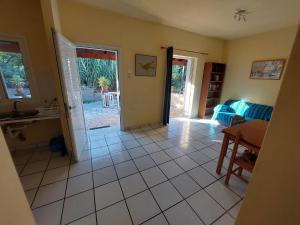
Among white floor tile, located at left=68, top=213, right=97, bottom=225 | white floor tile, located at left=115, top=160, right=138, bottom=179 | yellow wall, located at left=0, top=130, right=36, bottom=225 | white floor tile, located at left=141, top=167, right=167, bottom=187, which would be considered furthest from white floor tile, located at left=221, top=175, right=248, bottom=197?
yellow wall, located at left=0, top=130, right=36, bottom=225

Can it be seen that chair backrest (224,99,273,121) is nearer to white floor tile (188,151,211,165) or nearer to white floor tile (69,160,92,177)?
white floor tile (188,151,211,165)

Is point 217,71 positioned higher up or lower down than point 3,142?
higher up

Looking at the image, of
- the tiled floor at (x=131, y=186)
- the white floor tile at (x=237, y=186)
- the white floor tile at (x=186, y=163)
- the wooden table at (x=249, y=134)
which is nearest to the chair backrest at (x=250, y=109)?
the tiled floor at (x=131, y=186)

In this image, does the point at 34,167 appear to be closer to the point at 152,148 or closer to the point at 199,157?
the point at 152,148

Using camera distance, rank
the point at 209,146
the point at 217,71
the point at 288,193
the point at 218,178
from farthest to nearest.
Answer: the point at 217,71 < the point at 209,146 < the point at 218,178 < the point at 288,193

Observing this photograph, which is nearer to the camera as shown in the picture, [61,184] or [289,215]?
[289,215]

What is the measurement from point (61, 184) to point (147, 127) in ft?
7.39

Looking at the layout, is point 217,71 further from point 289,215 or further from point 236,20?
point 289,215

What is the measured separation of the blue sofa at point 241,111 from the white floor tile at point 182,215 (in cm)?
297

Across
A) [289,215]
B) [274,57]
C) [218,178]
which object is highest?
[274,57]

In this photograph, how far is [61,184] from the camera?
1749mm

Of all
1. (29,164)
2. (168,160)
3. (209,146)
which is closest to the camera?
(29,164)

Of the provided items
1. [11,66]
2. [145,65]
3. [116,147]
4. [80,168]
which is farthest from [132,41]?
[80,168]

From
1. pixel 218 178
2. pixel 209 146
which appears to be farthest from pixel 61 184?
pixel 209 146
